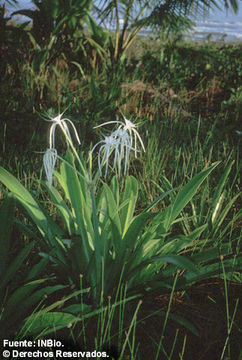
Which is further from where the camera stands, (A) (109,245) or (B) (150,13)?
(B) (150,13)

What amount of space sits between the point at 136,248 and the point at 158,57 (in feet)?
13.3

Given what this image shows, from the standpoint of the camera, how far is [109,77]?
3.96 m

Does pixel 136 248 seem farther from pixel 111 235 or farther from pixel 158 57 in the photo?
pixel 158 57

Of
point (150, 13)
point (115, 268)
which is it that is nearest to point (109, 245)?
Answer: point (115, 268)

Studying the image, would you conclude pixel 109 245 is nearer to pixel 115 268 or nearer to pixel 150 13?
pixel 115 268

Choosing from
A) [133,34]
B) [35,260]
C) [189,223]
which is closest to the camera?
[35,260]

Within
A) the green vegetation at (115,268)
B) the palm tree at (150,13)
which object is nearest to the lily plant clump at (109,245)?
the green vegetation at (115,268)

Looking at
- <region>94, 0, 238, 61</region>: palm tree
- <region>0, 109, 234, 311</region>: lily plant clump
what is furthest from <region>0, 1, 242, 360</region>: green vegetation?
<region>94, 0, 238, 61</region>: palm tree

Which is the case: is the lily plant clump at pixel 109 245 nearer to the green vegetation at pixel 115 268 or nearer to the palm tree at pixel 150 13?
the green vegetation at pixel 115 268

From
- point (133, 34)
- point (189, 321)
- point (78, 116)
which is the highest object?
point (133, 34)

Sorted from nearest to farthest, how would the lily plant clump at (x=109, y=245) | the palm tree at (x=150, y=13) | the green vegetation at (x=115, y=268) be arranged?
the green vegetation at (x=115, y=268)
the lily plant clump at (x=109, y=245)
the palm tree at (x=150, y=13)

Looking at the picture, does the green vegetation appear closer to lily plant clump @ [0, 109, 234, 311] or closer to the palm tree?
lily plant clump @ [0, 109, 234, 311]

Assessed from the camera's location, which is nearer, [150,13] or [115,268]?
[115,268]

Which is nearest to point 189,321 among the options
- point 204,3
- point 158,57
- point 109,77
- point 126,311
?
point 126,311
